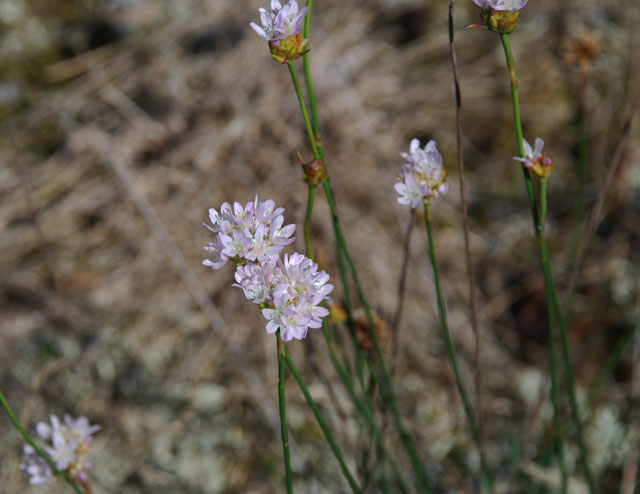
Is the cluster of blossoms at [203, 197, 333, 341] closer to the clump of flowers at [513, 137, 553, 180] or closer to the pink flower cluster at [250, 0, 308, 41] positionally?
the pink flower cluster at [250, 0, 308, 41]

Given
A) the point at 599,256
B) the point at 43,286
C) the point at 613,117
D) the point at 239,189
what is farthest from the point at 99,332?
the point at 613,117

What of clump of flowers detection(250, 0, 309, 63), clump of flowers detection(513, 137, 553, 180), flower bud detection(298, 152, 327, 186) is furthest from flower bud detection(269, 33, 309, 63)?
clump of flowers detection(513, 137, 553, 180)

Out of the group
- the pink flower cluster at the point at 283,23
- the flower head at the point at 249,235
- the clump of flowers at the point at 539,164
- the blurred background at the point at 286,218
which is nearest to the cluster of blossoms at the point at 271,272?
the flower head at the point at 249,235

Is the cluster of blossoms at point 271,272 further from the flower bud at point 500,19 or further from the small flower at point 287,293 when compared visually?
the flower bud at point 500,19

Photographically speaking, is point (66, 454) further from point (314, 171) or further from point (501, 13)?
point (501, 13)

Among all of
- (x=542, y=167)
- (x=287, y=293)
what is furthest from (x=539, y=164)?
(x=287, y=293)

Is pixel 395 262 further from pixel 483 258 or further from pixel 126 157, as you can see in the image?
pixel 126 157
